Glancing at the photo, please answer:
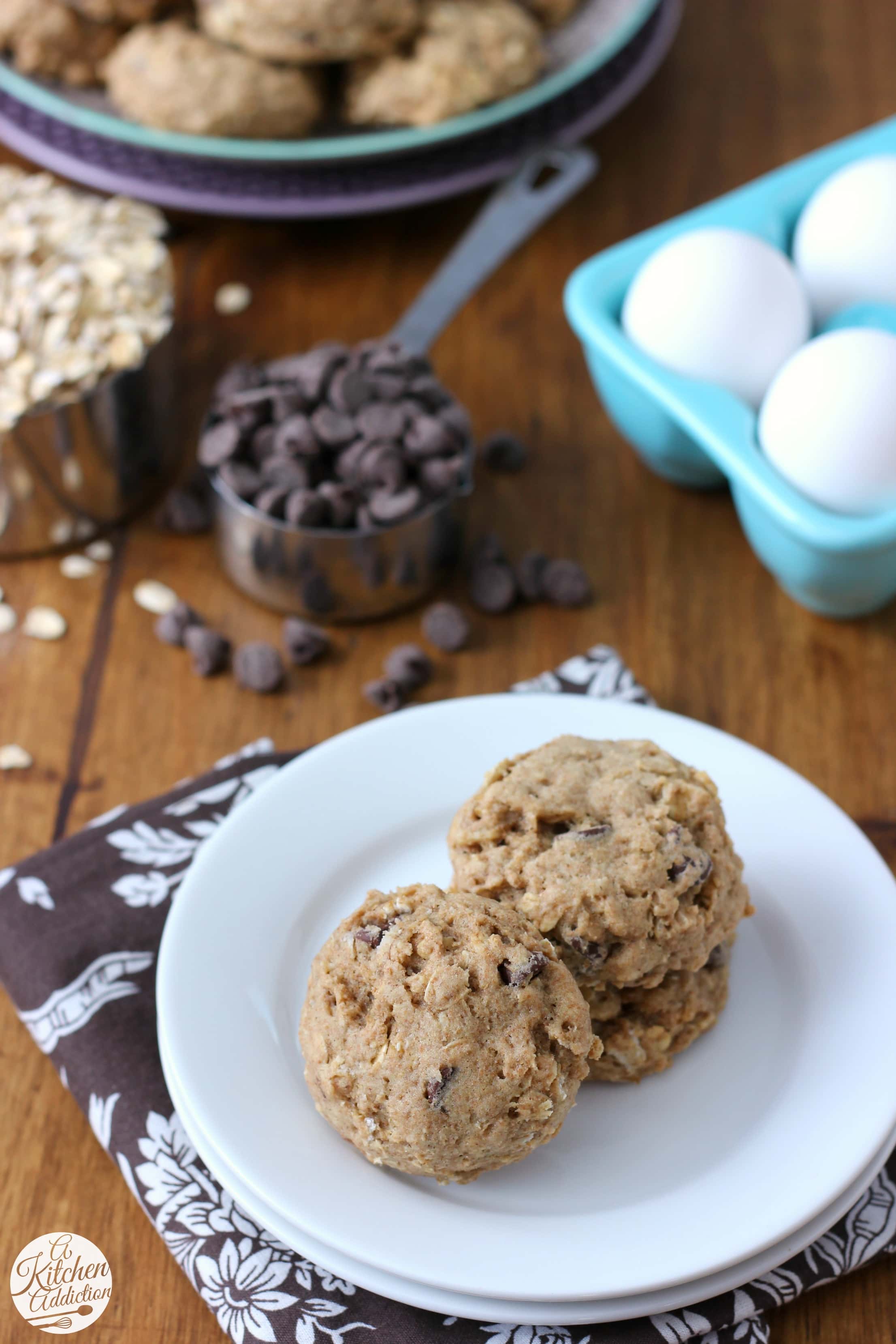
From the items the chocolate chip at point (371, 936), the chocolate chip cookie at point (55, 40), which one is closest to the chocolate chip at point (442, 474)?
the chocolate chip at point (371, 936)

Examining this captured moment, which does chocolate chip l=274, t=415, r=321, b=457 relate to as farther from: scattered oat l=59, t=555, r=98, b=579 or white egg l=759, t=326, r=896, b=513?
white egg l=759, t=326, r=896, b=513

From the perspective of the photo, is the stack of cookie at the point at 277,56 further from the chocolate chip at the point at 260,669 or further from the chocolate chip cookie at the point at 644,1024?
the chocolate chip cookie at the point at 644,1024

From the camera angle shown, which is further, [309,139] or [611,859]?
[309,139]

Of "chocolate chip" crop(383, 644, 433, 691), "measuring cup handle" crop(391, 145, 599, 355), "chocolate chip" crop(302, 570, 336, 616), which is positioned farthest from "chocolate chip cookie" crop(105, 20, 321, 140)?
"chocolate chip" crop(383, 644, 433, 691)

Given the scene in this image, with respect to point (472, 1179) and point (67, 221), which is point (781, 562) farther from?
point (67, 221)

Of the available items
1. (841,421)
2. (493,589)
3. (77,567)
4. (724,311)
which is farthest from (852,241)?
(77,567)

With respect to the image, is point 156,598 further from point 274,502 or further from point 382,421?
point 382,421

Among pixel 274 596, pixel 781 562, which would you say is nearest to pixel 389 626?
pixel 274 596
